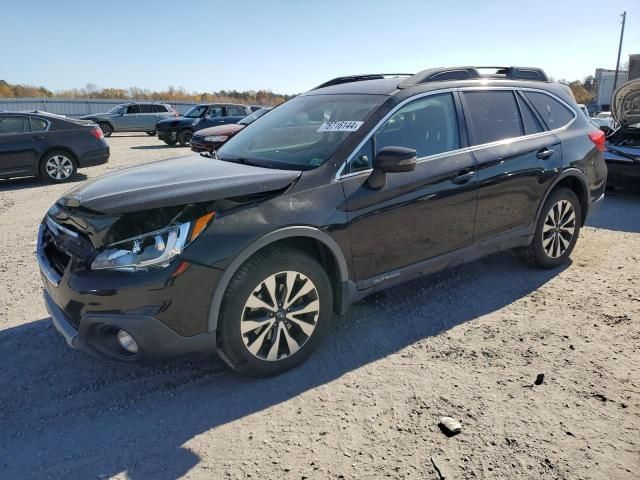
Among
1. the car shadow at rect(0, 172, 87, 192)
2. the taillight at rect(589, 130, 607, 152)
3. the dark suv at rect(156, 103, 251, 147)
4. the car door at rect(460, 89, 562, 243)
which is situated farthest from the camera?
the dark suv at rect(156, 103, 251, 147)

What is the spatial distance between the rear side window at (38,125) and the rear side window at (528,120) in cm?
957

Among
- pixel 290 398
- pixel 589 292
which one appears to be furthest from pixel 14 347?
pixel 589 292

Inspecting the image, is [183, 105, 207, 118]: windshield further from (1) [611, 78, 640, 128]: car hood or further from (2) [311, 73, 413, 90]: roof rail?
(2) [311, 73, 413, 90]: roof rail

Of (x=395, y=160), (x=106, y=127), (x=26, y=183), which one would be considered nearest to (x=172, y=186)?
(x=395, y=160)

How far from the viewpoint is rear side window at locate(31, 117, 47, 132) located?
10.4 m

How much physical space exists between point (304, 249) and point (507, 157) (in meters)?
2.08

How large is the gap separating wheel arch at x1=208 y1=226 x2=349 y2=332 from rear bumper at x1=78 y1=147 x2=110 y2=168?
30.6 feet

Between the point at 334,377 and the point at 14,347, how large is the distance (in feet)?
7.48

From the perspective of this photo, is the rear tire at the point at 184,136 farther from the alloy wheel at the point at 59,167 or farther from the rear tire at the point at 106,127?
the alloy wheel at the point at 59,167

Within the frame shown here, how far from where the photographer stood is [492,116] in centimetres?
434

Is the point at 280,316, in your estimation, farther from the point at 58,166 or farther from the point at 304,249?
the point at 58,166

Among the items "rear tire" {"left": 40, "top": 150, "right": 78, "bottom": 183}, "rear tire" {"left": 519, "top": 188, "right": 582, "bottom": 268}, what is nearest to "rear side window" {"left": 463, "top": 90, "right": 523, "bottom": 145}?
"rear tire" {"left": 519, "top": 188, "right": 582, "bottom": 268}

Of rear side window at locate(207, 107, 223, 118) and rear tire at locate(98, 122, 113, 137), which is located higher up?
rear side window at locate(207, 107, 223, 118)

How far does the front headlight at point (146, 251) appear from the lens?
106 inches
